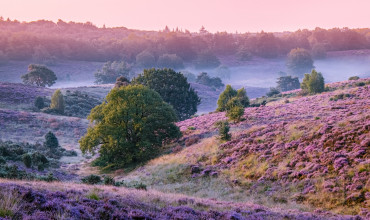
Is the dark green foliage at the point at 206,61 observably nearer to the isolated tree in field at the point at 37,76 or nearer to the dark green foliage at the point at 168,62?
the dark green foliage at the point at 168,62

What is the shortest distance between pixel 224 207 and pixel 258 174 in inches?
399

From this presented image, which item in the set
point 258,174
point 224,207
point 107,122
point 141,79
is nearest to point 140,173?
point 107,122

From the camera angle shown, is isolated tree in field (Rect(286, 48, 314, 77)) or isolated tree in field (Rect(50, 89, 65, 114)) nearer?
isolated tree in field (Rect(50, 89, 65, 114))

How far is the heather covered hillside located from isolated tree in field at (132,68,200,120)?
2618 centimetres

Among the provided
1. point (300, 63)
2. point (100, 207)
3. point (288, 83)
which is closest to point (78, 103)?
point (100, 207)

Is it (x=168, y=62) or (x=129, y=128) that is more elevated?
(x=168, y=62)

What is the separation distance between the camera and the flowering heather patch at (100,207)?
28.4 feet

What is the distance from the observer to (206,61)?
Answer: 188 meters

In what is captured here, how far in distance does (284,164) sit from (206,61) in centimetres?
16886

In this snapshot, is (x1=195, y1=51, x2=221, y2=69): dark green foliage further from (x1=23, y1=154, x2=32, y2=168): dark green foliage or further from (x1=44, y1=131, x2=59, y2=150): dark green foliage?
(x1=23, y1=154, x2=32, y2=168): dark green foliage

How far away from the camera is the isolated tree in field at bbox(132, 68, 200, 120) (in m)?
62.5

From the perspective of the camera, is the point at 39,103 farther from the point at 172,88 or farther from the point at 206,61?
the point at 206,61

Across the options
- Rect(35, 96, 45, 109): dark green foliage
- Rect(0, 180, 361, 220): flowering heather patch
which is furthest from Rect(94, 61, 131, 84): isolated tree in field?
Rect(0, 180, 361, 220): flowering heather patch

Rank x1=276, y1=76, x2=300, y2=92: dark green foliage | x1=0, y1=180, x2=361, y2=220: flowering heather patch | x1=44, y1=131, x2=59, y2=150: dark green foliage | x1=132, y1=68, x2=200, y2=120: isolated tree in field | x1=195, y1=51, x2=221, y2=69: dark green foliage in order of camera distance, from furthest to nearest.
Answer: x1=195, y1=51, x2=221, y2=69: dark green foliage
x1=276, y1=76, x2=300, y2=92: dark green foliage
x1=132, y1=68, x2=200, y2=120: isolated tree in field
x1=44, y1=131, x2=59, y2=150: dark green foliage
x1=0, y1=180, x2=361, y2=220: flowering heather patch
